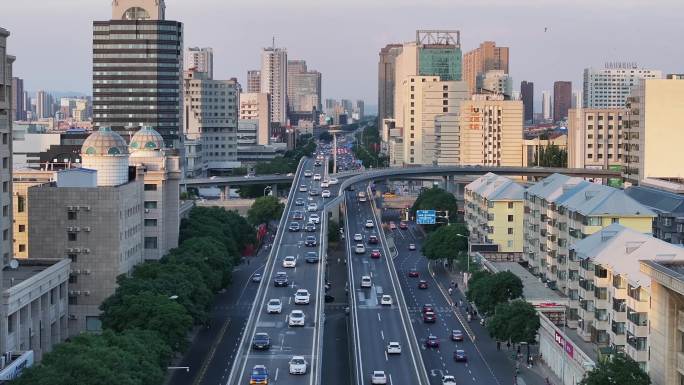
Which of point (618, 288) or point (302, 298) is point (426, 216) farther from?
point (618, 288)

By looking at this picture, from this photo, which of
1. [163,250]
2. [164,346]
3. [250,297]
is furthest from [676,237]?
[164,346]

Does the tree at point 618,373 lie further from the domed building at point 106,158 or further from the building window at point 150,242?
the building window at point 150,242

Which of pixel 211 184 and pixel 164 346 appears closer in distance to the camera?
pixel 164 346

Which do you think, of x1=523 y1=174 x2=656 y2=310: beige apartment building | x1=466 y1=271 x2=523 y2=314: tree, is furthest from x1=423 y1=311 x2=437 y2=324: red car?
x1=523 y1=174 x2=656 y2=310: beige apartment building

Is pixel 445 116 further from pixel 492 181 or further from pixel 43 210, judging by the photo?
pixel 43 210

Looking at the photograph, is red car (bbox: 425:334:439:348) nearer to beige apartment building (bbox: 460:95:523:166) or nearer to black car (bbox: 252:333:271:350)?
black car (bbox: 252:333:271:350)

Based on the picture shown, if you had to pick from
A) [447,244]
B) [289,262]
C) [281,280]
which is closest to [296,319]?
[281,280]
